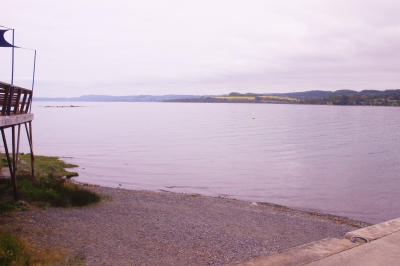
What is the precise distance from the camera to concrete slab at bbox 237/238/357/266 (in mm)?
6191

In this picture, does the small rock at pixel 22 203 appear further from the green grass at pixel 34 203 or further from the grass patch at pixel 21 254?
the grass patch at pixel 21 254

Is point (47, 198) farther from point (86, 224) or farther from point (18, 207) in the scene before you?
point (86, 224)

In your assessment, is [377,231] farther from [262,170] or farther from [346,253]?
[262,170]

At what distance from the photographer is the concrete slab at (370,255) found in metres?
6.00

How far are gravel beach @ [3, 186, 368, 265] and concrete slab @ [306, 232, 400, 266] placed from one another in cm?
246

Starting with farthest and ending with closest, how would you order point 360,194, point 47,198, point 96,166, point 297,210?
point 96,166, point 360,194, point 297,210, point 47,198

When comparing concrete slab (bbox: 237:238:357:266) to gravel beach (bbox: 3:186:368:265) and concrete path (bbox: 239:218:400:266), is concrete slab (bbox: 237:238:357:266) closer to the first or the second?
concrete path (bbox: 239:218:400:266)

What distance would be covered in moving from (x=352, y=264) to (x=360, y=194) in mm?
15327

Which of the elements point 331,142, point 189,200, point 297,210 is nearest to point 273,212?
point 297,210

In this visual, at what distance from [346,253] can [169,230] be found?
530cm

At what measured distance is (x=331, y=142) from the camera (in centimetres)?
4656

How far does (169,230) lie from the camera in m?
10.6

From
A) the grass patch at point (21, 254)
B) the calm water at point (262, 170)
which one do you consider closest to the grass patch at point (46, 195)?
the grass patch at point (21, 254)

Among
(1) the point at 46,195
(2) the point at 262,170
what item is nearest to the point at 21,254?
(1) the point at 46,195
